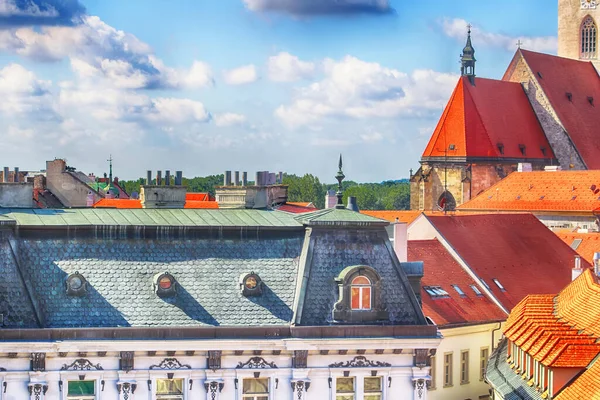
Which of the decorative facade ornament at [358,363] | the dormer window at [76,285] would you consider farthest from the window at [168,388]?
the decorative facade ornament at [358,363]

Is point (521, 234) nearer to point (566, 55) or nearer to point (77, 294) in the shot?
point (77, 294)

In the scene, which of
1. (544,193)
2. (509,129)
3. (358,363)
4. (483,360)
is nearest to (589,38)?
(509,129)

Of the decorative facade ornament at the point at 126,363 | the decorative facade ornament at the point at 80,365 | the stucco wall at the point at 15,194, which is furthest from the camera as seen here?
the stucco wall at the point at 15,194

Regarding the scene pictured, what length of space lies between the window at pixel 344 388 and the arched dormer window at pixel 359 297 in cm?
143

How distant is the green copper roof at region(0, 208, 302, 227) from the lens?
33.2 m

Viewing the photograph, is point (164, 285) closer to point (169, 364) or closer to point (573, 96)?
point (169, 364)

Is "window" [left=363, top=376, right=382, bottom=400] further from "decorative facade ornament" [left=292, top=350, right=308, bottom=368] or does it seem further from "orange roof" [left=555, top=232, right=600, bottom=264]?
"orange roof" [left=555, top=232, right=600, bottom=264]

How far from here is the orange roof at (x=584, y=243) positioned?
81.3 meters

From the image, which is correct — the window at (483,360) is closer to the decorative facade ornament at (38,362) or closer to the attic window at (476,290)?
the attic window at (476,290)

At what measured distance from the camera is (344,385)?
32844 millimetres

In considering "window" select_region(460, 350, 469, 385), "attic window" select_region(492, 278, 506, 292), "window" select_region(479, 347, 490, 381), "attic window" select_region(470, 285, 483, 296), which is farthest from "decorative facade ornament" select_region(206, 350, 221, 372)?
"attic window" select_region(492, 278, 506, 292)

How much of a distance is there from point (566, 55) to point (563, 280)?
3234 inches

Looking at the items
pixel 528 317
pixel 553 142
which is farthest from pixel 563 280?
pixel 553 142

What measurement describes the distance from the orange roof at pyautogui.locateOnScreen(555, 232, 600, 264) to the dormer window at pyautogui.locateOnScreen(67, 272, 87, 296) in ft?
169
